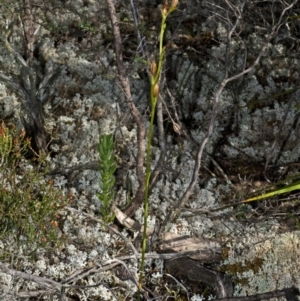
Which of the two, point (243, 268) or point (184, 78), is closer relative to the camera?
point (243, 268)

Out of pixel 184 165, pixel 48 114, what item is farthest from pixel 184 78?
pixel 48 114

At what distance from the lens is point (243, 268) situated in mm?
2814

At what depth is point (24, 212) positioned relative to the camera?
2682 mm

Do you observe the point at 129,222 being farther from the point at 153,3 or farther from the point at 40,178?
the point at 153,3

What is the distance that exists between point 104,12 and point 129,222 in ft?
4.74

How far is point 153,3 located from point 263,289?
2003 millimetres

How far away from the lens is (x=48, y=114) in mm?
3154

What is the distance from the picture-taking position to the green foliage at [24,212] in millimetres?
2625

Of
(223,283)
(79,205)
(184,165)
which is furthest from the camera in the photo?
(184,165)

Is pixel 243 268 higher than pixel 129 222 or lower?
lower

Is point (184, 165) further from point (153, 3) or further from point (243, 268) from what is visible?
point (153, 3)

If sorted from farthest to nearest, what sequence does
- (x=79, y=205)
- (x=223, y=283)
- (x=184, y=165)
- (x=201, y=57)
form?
1. (x=201, y=57)
2. (x=184, y=165)
3. (x=79, y=205)
4. (x=223, y=283)

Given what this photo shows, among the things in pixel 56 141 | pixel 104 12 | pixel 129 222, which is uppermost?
pixel 104 12

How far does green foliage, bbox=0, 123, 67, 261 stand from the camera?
2.62 meters
